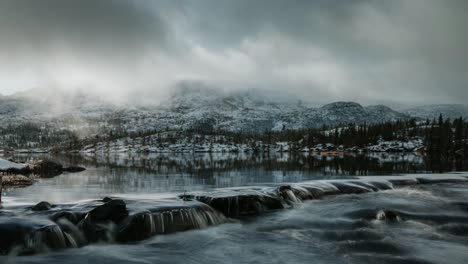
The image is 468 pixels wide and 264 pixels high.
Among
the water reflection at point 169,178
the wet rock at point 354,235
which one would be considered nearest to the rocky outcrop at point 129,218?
the wet rock at point 354,235

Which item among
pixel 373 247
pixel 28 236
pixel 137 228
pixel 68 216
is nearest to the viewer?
pixel 28 236

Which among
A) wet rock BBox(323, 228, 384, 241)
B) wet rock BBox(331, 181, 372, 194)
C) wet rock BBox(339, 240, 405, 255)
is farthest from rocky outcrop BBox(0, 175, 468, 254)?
wet rock BBox(331, 181, 372, 194)

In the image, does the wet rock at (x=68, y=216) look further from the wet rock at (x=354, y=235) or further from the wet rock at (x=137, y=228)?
the wet rock at (x=354, y=235)

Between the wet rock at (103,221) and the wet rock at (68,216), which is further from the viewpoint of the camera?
the wet rock at (68,216)

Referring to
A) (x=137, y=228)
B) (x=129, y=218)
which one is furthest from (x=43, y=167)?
(x=137, y=228)

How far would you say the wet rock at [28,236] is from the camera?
17.3 meters

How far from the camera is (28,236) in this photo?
58.9ft

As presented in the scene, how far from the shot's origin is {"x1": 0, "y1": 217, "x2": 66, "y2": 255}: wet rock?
17.3 m

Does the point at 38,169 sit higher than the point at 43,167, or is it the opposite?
the point at 43,167

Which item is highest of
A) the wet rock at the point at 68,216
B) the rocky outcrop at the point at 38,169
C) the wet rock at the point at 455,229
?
the rocky outcrop at the point at 38,169

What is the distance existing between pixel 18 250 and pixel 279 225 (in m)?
16.0

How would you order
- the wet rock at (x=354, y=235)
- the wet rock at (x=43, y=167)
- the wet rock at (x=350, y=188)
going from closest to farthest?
the wet rock at (x=354, y=235)
the wet rock at (x=350, y=188)
the wet rock at (x=43, y=167)

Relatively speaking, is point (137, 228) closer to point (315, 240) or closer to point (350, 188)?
point (315, 240)

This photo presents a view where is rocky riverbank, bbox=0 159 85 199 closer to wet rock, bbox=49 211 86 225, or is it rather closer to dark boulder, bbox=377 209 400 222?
wet rock, bbox=49 211 86 225
